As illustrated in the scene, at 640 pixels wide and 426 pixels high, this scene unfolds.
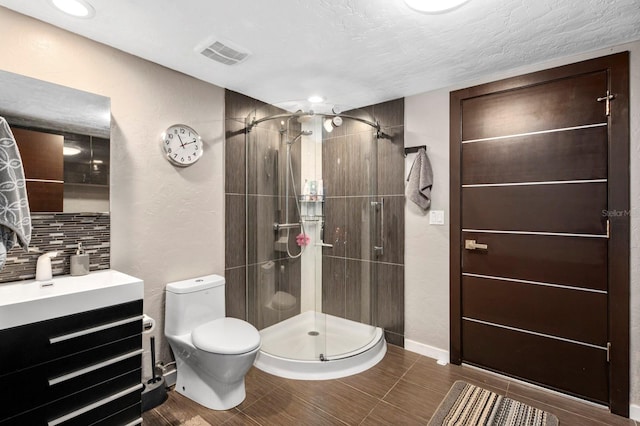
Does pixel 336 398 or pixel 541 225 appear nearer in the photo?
pixel 336 398

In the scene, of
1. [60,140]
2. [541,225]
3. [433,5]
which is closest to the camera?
[433,5]

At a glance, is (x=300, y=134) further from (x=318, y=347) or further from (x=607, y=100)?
(x=607, y=100)

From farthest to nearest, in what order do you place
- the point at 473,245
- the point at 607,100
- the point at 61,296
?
the point at 473,245 < the point at 607,100 < the point at 61,296

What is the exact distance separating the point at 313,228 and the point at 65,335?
1775 mm

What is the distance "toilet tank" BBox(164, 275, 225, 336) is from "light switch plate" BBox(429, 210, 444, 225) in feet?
5.92

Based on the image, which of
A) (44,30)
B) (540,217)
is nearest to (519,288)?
(540,217)

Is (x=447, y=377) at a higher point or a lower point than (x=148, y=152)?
lower

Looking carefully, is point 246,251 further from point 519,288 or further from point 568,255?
point 568,255

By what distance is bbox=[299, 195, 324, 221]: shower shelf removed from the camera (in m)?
2.71

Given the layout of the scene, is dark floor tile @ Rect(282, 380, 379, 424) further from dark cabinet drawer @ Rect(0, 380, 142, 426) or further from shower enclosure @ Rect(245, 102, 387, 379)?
dark cabinet drawer @ Rect(0, 380, 142, 426)

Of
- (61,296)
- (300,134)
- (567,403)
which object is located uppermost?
(300,134)

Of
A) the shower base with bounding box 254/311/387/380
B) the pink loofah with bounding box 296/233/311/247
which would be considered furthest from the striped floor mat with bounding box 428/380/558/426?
the pink loofah with bounding box 296/233/311/247

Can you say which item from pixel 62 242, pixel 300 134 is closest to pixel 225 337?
pixel 62 242

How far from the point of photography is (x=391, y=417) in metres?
1.89
